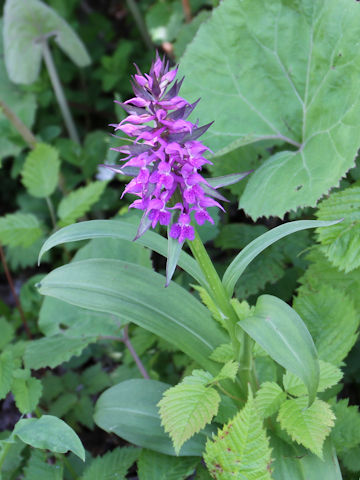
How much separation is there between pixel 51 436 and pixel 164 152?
90 centimetres

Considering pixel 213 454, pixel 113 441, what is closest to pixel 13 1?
pixel 113 441

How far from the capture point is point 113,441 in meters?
2.62

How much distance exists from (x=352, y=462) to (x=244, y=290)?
2.63ft

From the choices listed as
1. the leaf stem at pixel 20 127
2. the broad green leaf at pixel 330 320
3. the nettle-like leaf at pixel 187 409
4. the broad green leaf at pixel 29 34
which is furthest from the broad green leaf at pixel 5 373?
the broad green leaf at pixel 29 34

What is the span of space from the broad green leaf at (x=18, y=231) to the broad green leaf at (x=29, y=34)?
1.25 meters

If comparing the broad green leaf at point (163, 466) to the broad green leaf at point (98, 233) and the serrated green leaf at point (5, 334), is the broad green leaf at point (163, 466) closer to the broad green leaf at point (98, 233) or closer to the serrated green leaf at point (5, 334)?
the broad green leaf at point (98, 233)

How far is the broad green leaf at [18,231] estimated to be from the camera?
268 cm

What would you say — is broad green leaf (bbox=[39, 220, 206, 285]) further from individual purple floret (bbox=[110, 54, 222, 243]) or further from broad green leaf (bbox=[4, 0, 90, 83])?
broad green leaf (bbox=[4, 0, 90, 83])

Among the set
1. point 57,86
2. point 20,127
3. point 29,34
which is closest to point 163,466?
point 20,127

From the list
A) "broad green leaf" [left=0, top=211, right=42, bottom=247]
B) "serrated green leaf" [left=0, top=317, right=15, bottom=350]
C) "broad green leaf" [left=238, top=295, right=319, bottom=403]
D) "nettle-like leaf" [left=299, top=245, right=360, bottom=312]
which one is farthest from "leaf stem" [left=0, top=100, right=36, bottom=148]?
"broad green leaf" [left=238, top=295, right=319, bottom=403]

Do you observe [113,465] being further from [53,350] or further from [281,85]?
[281,85]

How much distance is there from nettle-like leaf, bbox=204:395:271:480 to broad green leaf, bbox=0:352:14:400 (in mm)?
863

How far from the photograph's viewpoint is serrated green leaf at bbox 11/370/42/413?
192 centimetres

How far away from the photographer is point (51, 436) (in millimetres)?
1496
